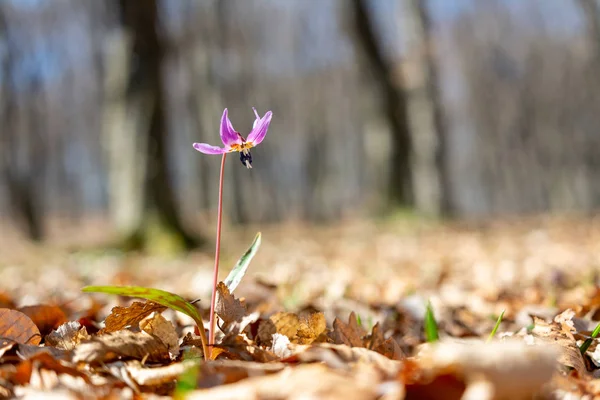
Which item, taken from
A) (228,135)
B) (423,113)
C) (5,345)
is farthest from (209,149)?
(423,113)

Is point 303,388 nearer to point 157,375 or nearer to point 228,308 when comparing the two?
point 157,375

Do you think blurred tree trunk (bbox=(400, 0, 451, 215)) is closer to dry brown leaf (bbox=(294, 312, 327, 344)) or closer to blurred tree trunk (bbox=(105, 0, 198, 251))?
blurred tree trunk (bbox=(105, 0, 198, 251))

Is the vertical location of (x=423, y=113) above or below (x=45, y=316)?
above

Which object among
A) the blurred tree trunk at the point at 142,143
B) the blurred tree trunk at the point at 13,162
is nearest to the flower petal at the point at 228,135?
the blurred tree trunk at the point at 142,143

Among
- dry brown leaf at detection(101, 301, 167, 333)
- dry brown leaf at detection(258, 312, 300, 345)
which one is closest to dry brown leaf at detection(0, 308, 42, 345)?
dry brown leaf at detection(101, 301, 167, 333)

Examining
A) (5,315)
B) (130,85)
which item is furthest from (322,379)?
(130,85)

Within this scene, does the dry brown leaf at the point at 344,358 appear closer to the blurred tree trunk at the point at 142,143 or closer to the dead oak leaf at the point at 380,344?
the dead oak leaf at the point at 380,344

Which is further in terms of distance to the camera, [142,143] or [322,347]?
[142,143]

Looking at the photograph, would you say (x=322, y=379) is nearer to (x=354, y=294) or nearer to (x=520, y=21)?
(x=354, y=294)
